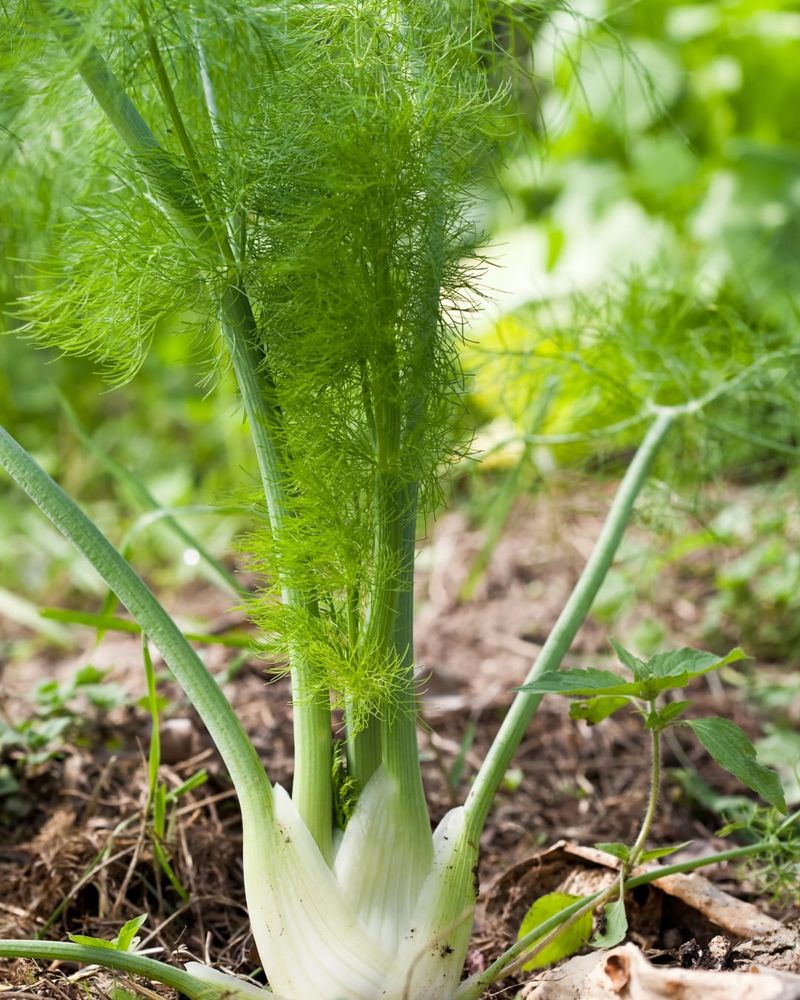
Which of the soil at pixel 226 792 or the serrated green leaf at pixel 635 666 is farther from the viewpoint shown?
the soil at pixel 226 792

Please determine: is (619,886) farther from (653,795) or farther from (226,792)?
(226,792)

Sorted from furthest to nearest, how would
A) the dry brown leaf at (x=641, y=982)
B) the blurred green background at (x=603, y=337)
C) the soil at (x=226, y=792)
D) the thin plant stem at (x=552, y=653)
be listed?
the blurred green background at (x=603, y=337) < the soil at (x=226, y=792) < the thin plant stem at (x=552, y=653) < the dry brown leaf at (x=641, y=982)

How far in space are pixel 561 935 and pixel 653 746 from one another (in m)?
0.17

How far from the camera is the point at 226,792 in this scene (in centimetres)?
114

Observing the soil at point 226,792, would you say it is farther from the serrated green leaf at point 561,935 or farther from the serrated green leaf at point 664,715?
the serrated green leaf at point 664,715

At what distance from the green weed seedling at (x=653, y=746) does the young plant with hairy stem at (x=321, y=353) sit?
0.05 metres

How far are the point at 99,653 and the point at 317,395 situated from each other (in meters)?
1.04

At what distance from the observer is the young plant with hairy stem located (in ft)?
2.65

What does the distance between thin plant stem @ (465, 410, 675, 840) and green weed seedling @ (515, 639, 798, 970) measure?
5 centimetres

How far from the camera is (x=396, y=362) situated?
826mm

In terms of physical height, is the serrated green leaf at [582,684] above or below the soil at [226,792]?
above

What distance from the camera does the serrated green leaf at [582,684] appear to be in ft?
2.55

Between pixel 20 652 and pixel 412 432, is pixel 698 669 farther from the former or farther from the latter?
pixel 20 652

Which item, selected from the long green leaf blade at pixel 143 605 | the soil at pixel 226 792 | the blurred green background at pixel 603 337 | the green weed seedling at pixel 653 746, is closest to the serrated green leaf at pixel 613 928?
the green weed seedling at pixel 653 746
